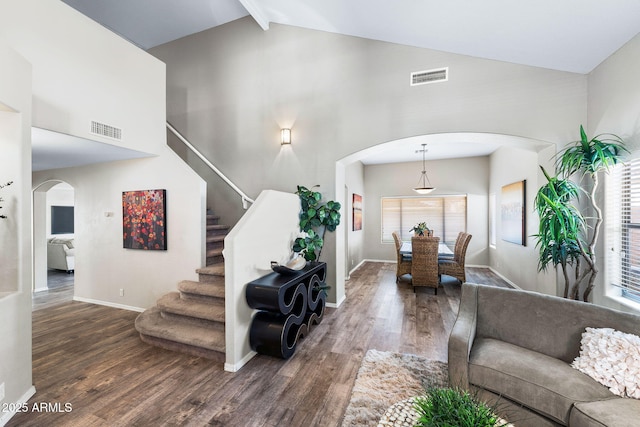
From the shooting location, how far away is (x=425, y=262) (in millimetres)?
4793

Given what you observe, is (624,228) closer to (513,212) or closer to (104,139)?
(513,212)

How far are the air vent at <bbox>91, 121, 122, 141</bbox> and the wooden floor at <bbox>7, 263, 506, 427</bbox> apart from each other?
2403 millimetres

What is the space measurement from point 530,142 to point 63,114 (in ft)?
17.5

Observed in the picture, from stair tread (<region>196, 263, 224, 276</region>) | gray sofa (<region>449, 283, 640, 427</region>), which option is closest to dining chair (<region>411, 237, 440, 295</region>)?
gray sofa (<region>449, 283, 640, 427</region>)

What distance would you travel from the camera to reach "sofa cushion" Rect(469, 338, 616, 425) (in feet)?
4.97

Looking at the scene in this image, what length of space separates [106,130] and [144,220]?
1.28 m

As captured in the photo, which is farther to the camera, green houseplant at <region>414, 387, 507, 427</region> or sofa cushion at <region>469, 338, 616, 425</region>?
sofa cushion at <region>469, 338, 616, 425</region>

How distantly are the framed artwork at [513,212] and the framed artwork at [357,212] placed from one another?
3.18 meters

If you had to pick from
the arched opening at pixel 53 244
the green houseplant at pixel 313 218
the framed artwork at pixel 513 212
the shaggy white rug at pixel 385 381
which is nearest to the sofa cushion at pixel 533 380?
the shaggy white rug at pixel 385 381

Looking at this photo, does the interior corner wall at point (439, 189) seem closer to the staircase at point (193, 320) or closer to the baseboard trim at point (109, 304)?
the staircase at point (193, 320)

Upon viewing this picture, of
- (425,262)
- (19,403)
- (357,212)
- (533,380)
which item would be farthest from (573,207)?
(19,403)

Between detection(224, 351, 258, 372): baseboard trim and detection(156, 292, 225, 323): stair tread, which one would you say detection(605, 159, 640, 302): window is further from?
detection(156, 292, 225, 323): stair tread

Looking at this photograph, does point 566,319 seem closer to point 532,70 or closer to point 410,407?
point 410,407

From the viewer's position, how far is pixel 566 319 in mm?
1947
